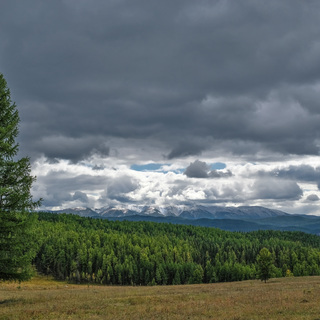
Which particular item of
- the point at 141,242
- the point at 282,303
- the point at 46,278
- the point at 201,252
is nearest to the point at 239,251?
the point at 201,252

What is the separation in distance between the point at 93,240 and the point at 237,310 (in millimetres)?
163916

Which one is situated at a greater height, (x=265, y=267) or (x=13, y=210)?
(x=13, y=210)

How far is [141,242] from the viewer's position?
177m

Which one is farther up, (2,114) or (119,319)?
(2,114)

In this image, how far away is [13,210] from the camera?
22.7 metres

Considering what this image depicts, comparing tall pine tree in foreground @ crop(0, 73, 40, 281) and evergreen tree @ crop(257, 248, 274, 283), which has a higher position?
tall pine tree in foreground @ crop(0, 73, 40, 281)

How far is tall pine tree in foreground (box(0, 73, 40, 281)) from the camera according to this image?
2247 centimetres

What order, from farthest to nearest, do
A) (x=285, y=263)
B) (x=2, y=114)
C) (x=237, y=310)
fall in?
(x=285, y=263) → (x=2, y=114) → (x=237, y=310)

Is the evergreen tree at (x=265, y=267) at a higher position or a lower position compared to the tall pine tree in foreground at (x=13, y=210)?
lower

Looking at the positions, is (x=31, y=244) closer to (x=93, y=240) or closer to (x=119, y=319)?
(x=119, y=319)

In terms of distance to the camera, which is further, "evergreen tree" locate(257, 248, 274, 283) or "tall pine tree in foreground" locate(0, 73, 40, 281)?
"evergreen tree" locate(257, 248, 274, 283)

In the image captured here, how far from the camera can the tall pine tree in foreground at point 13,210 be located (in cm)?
2247

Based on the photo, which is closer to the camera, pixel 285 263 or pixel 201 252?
pixel 285 263

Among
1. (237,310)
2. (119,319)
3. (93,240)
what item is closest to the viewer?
(119,319)
